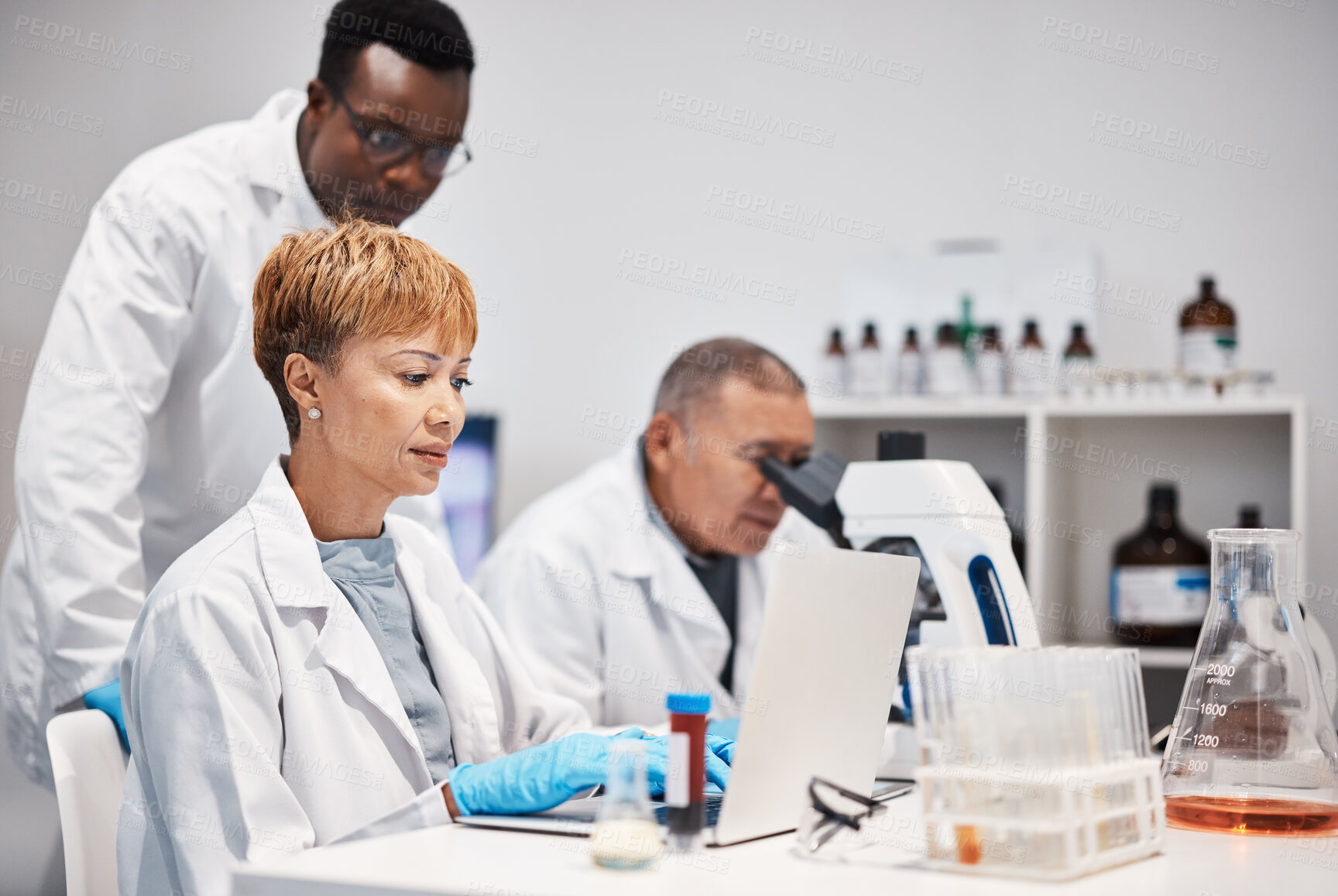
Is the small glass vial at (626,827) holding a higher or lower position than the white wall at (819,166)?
lower

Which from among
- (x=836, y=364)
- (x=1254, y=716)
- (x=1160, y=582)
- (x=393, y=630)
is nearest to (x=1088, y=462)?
(x=1160, y=582)

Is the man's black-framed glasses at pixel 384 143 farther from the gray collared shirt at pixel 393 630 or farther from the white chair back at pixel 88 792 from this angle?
the white chair back at pixel 88 792

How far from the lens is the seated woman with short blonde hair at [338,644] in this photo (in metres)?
1.08

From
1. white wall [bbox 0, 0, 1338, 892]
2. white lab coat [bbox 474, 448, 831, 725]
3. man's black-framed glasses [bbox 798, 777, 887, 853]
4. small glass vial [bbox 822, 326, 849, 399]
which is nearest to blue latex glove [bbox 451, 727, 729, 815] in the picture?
man's black-framed glasses [bbox 798, 777, 887, 853]

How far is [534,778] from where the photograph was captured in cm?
100

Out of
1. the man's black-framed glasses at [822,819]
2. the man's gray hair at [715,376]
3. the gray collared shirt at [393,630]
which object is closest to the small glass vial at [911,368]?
the man's gray hair at [715,376]

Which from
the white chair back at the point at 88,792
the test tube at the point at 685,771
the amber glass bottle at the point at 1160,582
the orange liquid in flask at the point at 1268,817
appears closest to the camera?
the test tube at the point at 685,771

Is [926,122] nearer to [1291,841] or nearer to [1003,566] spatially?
[1003,566]

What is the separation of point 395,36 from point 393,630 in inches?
39.5

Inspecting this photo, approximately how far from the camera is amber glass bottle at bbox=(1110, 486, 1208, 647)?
94.2 inches

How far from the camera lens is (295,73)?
2.15 m

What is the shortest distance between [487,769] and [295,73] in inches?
61.5

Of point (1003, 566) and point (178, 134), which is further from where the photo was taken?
point (178, 134)

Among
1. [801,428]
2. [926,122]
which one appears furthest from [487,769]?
[926,122]
